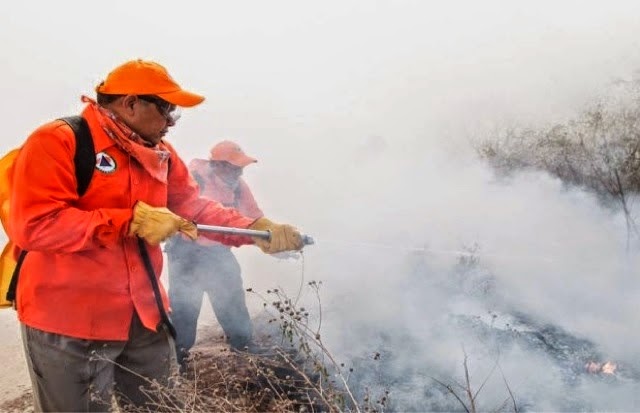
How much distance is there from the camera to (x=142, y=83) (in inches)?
Result: 79.0

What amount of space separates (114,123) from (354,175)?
6.08m

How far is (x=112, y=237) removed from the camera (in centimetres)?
192

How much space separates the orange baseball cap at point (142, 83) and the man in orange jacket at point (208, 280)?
7.73 feet

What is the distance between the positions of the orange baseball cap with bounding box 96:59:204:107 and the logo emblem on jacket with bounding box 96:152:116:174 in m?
0.27

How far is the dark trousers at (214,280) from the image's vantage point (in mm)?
4383

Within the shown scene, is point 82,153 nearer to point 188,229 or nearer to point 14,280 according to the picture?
point 188,229

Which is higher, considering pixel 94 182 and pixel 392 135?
pixel 94 182

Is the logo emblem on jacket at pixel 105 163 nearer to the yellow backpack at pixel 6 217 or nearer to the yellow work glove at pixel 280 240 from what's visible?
the yellow backpack at pixel 6 217

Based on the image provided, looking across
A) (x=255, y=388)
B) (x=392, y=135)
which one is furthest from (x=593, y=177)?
(x=255, y=388)

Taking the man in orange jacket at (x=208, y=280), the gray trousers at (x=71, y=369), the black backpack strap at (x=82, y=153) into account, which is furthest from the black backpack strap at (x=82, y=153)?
the man in orange jacket at (x=208, y=280)

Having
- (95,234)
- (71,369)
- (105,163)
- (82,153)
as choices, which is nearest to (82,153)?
(82,153)

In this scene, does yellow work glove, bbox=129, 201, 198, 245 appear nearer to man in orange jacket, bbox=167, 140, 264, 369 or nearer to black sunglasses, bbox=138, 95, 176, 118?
black sunglasses, bbox=138, 95, 176, 118

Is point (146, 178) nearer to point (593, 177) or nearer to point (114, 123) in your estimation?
point (114, 123)

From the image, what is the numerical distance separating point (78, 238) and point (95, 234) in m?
0.06
